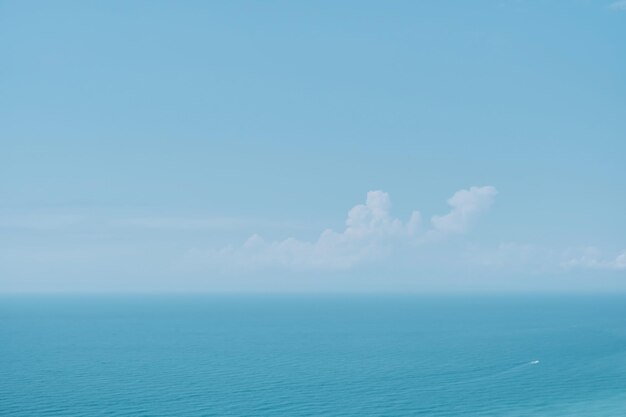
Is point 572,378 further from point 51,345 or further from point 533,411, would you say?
point 51,345

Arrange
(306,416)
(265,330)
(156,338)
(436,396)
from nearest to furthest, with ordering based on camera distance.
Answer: (306,416) → (436,396) → (156,338) → (265,330)

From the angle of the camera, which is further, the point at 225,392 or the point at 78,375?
the point at 78,375

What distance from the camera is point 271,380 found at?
66.2 m

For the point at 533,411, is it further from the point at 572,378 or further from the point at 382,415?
the point at 572,378

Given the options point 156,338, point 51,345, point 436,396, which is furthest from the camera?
point 156,338

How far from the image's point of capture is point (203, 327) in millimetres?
135625

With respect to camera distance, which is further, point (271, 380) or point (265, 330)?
point (265, 330)

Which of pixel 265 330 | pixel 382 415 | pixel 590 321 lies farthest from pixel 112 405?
pixel 590 321

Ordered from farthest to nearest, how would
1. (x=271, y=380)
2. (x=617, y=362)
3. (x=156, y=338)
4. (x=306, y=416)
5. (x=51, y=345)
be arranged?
(x=156, y=338)
(x=51, y=345)
(x=617, y=362)
(x=271, y=380)
(x=306, y=416)

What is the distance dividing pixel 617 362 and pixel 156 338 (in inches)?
2947

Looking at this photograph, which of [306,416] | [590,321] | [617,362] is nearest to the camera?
[306,416]

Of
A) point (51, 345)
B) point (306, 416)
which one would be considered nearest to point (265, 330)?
point (51, 345)

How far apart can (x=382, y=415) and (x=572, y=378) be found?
29143mm

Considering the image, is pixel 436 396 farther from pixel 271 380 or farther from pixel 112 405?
pixel 112 405
